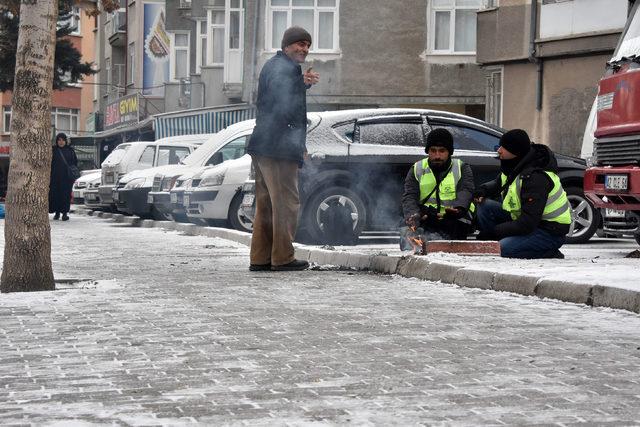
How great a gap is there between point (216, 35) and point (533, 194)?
3544 centimetres

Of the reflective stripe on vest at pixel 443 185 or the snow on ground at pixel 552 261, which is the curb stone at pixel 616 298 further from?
the reflective stripe on vest at pixel 443 185

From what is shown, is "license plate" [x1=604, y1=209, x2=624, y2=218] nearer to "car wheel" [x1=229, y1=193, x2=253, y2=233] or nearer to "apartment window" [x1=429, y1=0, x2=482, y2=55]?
"car wheel" [x1=229, y1=193, x2=253, y2=233]

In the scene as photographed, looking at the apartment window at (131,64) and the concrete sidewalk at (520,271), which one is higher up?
the apartment window at (131,64)

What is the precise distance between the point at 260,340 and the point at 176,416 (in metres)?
2.23

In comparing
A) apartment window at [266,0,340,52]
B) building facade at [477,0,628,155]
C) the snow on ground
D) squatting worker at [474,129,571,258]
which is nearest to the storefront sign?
apartment window at [266,0,340,52]

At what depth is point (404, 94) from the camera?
4038cm

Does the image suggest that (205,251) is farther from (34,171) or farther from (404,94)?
(404,94)

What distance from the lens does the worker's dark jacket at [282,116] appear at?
40.3ft

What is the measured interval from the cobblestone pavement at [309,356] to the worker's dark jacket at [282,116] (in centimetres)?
139

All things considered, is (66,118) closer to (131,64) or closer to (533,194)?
(131,64)

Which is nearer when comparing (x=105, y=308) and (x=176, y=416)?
(x=176, y=416)

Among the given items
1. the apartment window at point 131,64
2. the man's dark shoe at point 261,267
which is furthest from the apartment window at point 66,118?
the man's dark shoe at point 261,267

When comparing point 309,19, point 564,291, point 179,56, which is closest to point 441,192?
point 564,291

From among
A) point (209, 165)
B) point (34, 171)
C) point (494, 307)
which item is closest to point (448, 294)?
point (494, 307)
